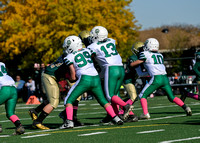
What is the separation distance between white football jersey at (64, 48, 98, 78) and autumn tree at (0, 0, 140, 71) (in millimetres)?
23609

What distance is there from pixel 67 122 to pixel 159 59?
3067 mm

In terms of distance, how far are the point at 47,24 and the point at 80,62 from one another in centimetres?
2655

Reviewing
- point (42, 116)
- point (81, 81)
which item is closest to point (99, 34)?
point (81, 81)

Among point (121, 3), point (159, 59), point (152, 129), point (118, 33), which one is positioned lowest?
point (152, 129)

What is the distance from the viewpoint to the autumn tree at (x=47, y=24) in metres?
33.1

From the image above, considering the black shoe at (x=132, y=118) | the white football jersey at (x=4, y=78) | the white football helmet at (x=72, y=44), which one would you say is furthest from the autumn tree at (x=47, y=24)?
the white football jersey at (x=4, y=78)

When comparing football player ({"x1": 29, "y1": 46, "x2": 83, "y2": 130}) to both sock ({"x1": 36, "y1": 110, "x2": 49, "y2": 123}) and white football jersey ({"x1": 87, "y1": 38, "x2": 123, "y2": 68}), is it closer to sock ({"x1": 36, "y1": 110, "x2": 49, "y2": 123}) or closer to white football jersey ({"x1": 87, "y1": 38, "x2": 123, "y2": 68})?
sock ({"x1": 36, "y1": 110, "x2": 49, "y2": 123})

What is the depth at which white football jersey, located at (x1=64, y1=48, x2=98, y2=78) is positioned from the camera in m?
8.83

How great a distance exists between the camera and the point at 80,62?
886 centimetres

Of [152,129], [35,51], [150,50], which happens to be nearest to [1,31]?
[35,51]

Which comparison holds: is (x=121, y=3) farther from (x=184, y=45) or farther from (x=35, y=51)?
(x=184, y=45)

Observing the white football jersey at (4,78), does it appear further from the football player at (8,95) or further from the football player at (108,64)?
the football player at (108,64)

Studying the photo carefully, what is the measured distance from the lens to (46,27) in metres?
33.4

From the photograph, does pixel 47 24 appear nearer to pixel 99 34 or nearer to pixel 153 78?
pixel 153 78
